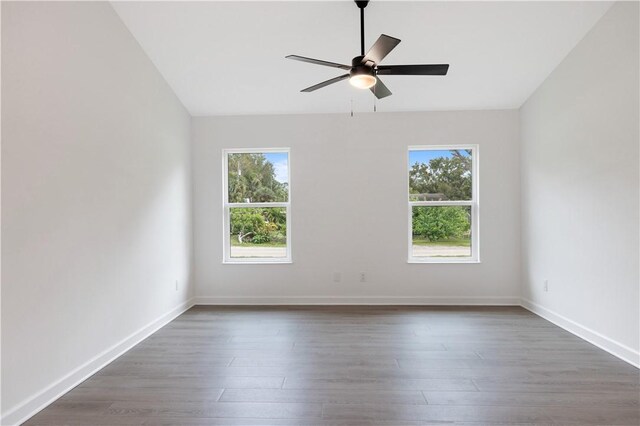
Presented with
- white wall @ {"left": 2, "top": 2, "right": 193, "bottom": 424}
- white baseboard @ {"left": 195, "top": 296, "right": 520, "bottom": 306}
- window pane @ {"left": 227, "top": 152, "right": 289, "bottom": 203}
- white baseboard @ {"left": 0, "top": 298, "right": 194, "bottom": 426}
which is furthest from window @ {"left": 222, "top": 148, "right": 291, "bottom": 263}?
white baseboard @ {"left": 0, "top": 298, "right": 194, "bottom": 426}

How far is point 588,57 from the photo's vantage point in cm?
309

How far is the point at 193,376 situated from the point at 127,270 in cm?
123

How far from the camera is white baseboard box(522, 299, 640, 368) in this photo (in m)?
2.67

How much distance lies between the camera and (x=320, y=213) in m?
4.48

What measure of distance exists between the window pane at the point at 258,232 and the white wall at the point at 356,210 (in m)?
0.19

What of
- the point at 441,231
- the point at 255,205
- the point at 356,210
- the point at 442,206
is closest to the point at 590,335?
the point at 441,231

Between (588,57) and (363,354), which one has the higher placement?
(588,57)

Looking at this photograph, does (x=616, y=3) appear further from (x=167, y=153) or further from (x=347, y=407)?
(x=167, y=153)

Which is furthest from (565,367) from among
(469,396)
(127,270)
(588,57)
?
(127,270)

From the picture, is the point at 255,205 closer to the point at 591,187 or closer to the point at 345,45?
the point at 345,45

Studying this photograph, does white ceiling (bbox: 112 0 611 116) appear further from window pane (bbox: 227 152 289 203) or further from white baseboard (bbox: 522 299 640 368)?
white baseboard (bbox: 522 299 640 368)

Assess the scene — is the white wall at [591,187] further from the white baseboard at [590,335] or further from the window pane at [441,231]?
the window pane at [441,231]

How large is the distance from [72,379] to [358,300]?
309 centimetres

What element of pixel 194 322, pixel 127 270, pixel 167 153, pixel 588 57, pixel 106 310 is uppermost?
pixel 588 57
